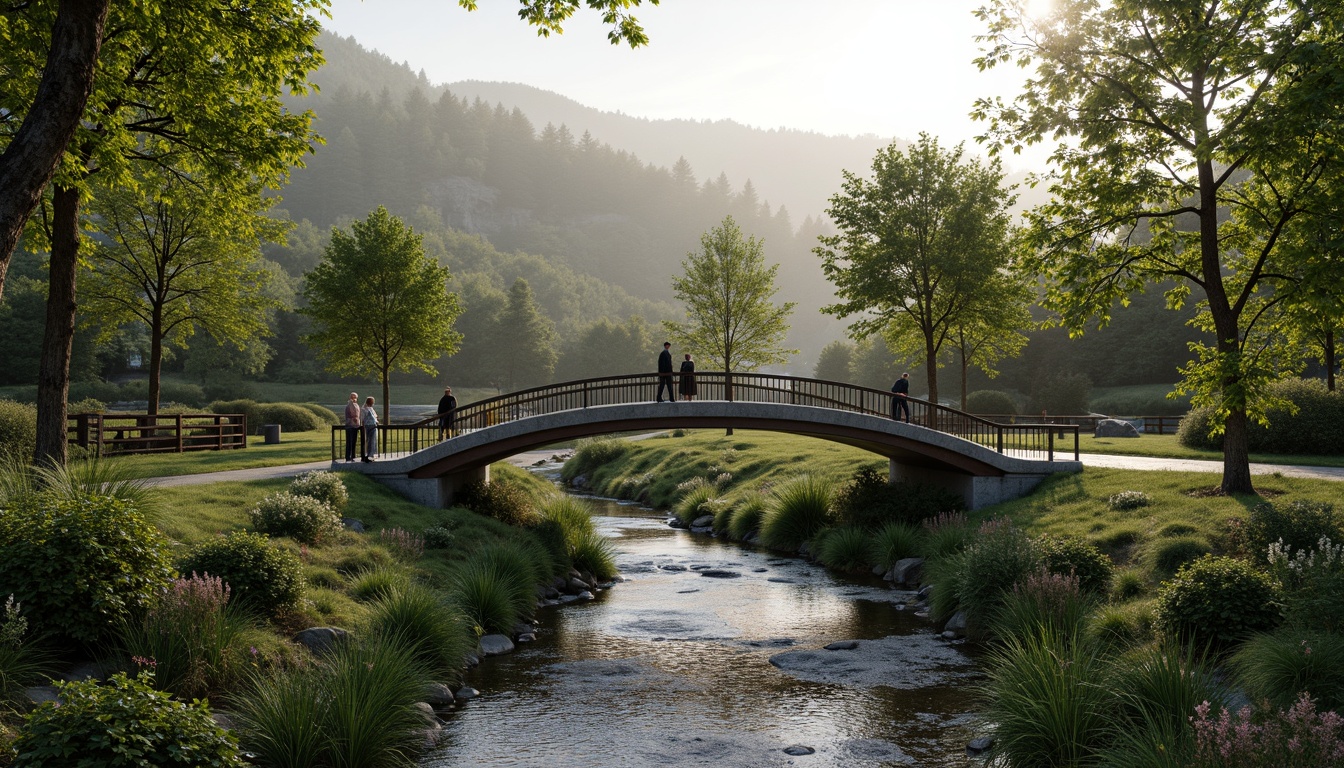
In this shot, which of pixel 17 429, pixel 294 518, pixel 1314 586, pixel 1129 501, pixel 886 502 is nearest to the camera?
pixel 1314 586

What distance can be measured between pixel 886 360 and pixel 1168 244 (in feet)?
238

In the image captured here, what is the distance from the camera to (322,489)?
1938cm

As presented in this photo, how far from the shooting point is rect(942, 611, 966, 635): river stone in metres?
16.1

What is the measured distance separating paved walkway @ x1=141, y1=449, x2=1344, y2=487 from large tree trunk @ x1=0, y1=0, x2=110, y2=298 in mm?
10508

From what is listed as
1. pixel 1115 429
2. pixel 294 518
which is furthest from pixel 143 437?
pixel 1115 429

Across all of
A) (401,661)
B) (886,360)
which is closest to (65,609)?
(401,661)

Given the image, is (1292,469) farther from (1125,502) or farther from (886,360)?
(886,360)

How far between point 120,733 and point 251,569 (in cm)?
615

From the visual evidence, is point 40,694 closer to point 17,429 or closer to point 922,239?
point 17,429

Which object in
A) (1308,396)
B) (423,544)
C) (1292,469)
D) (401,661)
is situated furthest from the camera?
(1308,396)

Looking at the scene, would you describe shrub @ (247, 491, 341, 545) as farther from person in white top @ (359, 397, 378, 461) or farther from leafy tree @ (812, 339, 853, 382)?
leafy tree @ (812, 339, 853, 382)

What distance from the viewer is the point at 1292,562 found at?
1197 centimetres

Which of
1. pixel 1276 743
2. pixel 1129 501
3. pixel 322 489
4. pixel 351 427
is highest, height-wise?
pixel 351 427

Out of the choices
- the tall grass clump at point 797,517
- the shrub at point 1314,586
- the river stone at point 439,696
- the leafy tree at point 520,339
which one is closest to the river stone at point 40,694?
the river stone at point 439,696
